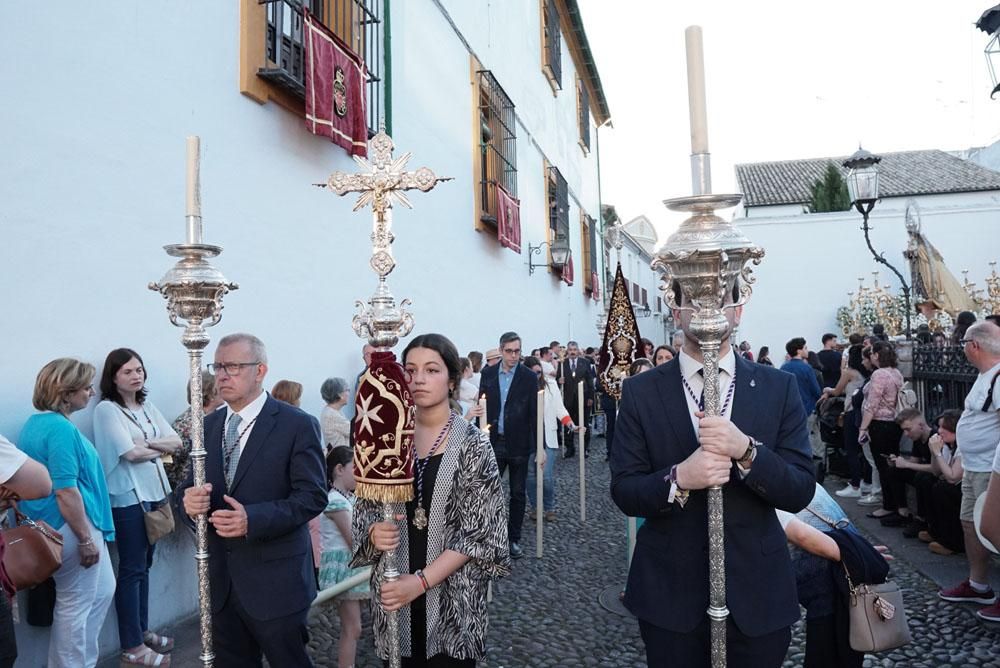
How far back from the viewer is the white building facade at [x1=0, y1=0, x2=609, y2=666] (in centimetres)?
366

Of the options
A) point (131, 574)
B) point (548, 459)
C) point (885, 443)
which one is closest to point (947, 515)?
→ point (885, 443)

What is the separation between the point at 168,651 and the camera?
4254mm

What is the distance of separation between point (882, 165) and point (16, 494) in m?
32.6

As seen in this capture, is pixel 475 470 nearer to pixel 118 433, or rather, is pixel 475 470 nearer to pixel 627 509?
pixel 627 509

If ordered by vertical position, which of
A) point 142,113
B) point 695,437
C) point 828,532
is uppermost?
point 142,113

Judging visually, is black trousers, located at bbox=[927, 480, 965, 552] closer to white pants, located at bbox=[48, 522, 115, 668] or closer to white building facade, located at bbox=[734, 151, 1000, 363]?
white pants, located at bbox=[48, 522, 115, 668]

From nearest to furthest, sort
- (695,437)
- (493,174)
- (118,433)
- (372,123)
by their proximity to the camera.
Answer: (695,437) → (118,433) → (372,123) → (493,174)

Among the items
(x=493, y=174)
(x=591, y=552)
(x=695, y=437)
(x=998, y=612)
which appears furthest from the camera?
(x=493, y=174)

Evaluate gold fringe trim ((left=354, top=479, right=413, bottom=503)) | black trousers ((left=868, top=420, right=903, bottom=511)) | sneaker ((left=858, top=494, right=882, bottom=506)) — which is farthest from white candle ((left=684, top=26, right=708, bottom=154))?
sneaker ((left=858, top=494, right=882, bottom=506))

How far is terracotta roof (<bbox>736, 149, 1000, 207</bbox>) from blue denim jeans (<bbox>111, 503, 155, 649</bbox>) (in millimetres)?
23711

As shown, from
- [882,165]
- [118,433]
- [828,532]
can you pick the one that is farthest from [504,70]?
[882,165]

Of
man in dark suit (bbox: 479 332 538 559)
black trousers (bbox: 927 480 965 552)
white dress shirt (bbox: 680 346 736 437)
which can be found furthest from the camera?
man in dark suit (bbox: 479 332 538 559)

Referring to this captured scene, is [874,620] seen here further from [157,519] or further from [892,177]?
[892,177]

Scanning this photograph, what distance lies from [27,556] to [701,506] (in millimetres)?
2231
